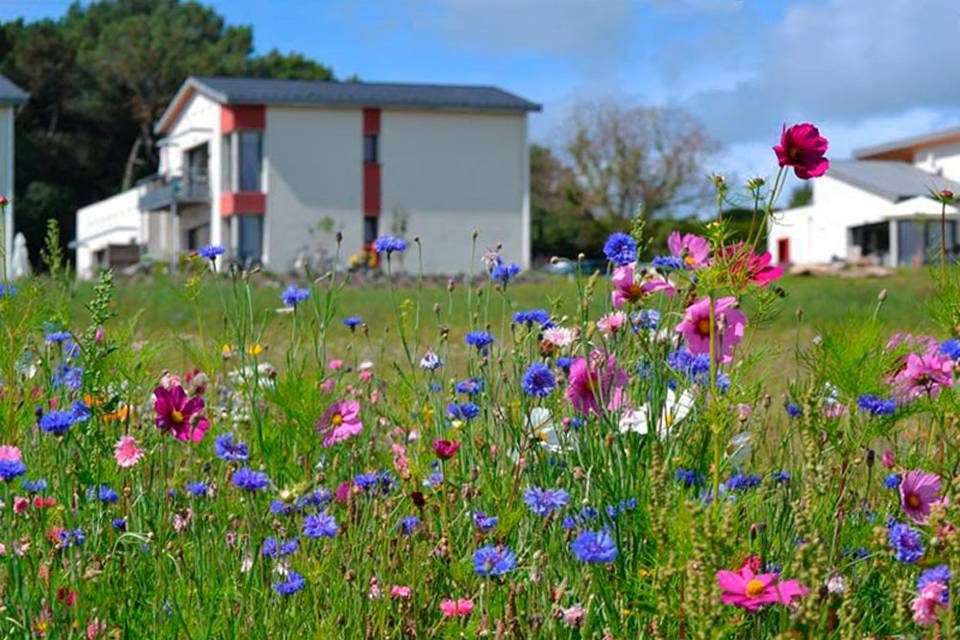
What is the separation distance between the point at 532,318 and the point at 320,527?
0.82m

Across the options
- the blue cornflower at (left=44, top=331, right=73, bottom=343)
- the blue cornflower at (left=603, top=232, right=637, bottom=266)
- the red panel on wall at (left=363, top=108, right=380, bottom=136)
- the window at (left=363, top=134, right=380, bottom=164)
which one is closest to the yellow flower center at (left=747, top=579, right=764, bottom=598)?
the blue cornflower at (left=603, top=232, right=637, bottom=266)

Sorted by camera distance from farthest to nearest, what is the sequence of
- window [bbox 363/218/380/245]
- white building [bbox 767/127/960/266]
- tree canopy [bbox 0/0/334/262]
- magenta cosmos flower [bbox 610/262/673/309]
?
tree canopy [bbox 0/0/334/262] → white building [bbox 767/127/960/266] → window [bbox 363/218/380/245] → magenta cosmos flower [bbox 610/262/673/309]

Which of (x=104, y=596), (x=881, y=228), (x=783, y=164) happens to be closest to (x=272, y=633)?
(x=104, y=596)

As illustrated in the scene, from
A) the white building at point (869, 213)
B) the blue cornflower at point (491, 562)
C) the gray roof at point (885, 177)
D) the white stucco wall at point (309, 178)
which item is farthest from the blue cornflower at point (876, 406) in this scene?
the gray roof at point (885, 177)

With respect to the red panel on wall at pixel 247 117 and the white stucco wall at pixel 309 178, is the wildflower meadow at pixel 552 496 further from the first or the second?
the red panel on wall at pixel 247 117

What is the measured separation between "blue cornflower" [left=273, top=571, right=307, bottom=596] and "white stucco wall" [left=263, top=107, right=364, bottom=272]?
104 ft

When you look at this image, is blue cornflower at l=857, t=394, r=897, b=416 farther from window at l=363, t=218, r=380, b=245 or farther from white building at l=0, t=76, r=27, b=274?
window at l=363, t=218, r=380, b=245

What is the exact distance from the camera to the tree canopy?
1962 inches

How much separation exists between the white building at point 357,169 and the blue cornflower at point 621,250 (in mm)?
30231

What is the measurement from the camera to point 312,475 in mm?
2980

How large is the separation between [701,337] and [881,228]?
130 feet

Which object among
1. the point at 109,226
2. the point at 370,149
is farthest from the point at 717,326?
the point at 109,226

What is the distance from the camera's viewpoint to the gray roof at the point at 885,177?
131 ft

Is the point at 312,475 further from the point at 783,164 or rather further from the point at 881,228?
the point at 881,228
